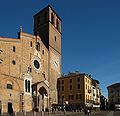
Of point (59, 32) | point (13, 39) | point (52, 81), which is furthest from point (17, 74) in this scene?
point (59, 32)

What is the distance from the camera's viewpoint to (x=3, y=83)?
152 feet

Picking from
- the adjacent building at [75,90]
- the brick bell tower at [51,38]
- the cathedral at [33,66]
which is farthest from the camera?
the adjacent building at [75,90]

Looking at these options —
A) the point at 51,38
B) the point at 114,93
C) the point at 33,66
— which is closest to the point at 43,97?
the point at 33,66

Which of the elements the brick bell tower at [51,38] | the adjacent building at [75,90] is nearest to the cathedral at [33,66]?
the brick bell tower at [51,38]

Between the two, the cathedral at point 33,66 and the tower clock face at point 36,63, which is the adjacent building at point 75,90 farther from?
the tower clock face at point 36,63

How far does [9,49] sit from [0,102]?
1002 centimetres

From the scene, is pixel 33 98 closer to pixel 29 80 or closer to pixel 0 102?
pixel 29 80

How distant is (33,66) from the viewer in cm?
5603

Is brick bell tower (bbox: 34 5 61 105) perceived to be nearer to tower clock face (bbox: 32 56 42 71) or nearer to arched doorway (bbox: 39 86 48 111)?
arched doorway (bbox: 39 86 48 111)

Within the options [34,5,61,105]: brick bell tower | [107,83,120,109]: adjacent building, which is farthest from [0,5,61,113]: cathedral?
→ [107,83,120,109]: adjacent building

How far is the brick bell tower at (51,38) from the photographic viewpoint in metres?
63.1

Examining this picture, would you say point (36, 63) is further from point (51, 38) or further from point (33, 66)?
point (51, 38)

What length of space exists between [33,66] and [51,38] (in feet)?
36.9

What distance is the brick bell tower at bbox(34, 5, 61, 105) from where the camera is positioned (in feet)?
207
